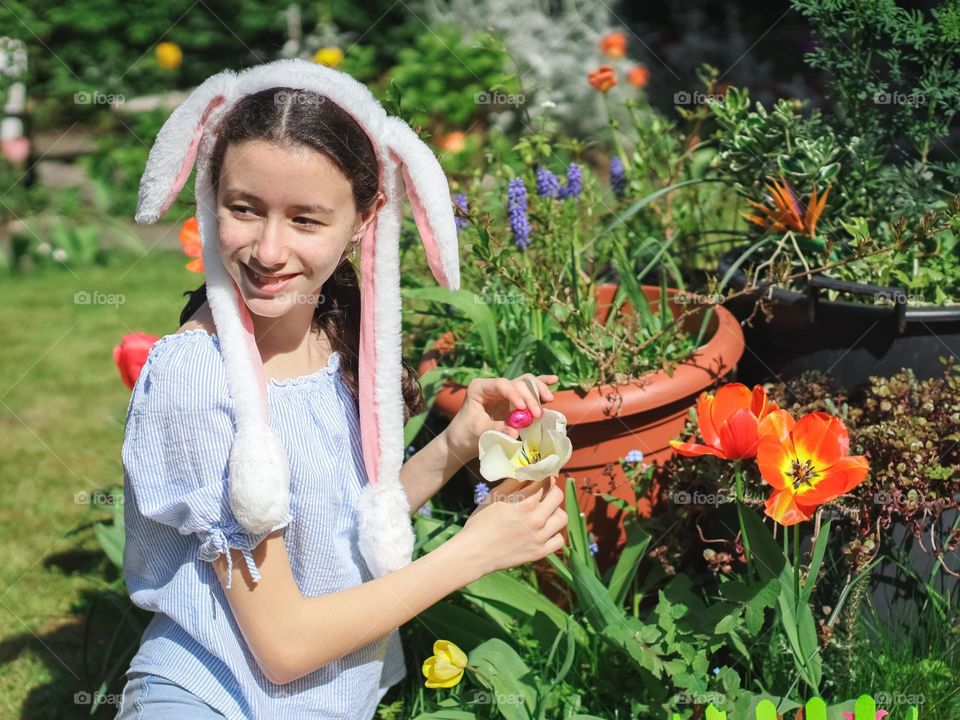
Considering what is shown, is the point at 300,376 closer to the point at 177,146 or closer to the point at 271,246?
the point at 271,246

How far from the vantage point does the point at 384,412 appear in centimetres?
171

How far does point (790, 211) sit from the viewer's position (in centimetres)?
203

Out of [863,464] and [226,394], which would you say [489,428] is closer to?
[226,394]

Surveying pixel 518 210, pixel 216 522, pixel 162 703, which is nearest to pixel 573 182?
pixel 518 210

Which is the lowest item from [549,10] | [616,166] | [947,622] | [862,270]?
[947,622]

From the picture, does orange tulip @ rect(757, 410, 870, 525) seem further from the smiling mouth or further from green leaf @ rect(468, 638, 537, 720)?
the smiling mouth

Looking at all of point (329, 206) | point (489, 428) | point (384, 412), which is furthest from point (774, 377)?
point (329, 206)

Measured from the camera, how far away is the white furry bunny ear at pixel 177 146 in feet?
4.82

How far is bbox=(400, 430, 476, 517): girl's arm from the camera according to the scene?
1.80 meters

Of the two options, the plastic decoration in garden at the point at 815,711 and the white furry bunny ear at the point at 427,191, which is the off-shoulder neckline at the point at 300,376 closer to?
the white furry bunny ear at the point at 427,191

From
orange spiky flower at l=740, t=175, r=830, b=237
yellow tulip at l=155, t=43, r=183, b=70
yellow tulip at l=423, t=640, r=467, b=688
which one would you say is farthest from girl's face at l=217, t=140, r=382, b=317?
yellow tulip at l=155, t=43, r=183, b=70

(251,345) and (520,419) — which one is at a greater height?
(251,345)

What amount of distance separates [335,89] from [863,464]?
96 cm

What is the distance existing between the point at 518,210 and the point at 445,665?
1.02 metres
